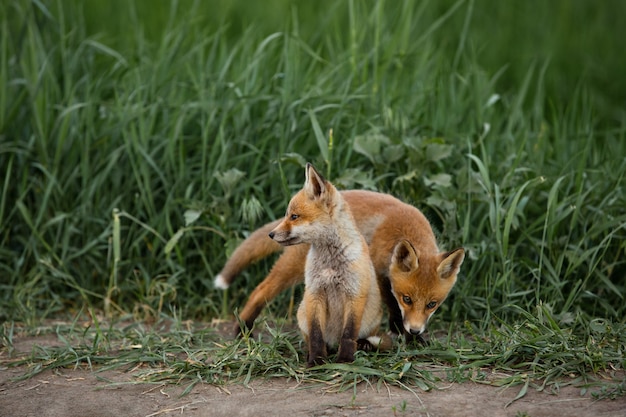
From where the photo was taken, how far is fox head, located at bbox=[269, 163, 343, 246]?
411 cm

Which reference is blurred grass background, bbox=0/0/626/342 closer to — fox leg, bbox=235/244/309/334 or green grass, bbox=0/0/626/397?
green grass, bbox=0/0/626/397

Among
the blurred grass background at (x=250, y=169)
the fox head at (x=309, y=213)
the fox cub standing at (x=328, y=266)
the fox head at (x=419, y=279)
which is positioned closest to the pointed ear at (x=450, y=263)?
the fox head at (x=419, y=279)

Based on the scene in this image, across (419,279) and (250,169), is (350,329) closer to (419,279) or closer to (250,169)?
(419,279)

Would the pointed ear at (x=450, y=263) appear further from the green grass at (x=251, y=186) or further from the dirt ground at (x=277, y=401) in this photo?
the dirt ground at (x=277, y=401)

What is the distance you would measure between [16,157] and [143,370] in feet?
7.97

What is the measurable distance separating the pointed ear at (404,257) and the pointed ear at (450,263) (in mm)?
140

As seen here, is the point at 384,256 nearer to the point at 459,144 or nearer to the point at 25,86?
the point at 459,144

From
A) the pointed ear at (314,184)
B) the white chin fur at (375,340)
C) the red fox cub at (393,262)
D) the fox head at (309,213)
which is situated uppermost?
the pointed ear at (314,184)

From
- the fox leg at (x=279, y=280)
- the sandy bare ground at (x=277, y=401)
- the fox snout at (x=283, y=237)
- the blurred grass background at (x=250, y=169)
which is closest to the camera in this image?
the sandy bare ground at (x=277, y=401)

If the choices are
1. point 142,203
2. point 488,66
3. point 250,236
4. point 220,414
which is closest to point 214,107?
point 142,203

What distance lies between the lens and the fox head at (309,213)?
4.11 meters

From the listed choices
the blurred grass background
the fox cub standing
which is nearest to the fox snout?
the fox cub standing

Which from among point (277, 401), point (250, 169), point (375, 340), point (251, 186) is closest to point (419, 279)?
point (375, 340)

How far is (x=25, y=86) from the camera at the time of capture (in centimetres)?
608
